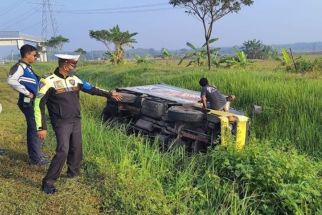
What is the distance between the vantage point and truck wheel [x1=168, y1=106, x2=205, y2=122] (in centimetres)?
831

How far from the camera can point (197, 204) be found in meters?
5.53

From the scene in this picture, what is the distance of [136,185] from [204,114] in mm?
2999

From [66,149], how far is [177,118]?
9.67 ft

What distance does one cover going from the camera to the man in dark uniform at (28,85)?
7169 millimetres

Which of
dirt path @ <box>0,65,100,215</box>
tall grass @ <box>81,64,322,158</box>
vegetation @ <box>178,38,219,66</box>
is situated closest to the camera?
dirt path @ <box>0,65,100,215</box>

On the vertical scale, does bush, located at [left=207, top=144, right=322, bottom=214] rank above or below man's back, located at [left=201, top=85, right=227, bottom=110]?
below

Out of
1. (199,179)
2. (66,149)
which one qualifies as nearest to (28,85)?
(66,149)

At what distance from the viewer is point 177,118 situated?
28.0 feet

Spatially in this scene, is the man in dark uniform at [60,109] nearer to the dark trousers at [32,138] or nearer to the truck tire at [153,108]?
the dark trousers at [32,138]

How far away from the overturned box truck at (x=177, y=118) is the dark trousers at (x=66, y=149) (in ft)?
7.61

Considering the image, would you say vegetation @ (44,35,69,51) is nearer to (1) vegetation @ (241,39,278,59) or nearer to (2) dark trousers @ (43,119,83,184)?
(1) vegetation @ (241,39,278,59)

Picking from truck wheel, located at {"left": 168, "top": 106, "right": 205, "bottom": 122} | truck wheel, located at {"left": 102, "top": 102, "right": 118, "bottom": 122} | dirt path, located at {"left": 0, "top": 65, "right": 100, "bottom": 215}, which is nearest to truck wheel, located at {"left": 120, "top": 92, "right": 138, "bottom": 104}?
truck wheel, located at {"left": 102, "top": 102, "right": 118, "bottom": 122}

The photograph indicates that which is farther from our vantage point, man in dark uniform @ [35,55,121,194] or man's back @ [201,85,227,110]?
man's back @ [201,85,227,110]

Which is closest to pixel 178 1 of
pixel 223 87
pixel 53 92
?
pixel 223 87
